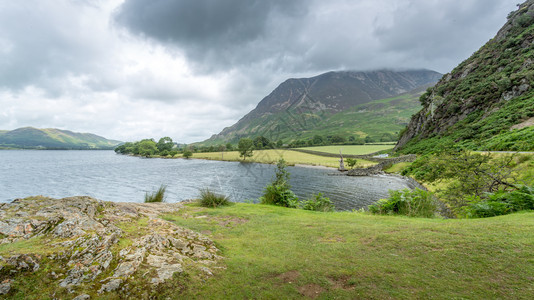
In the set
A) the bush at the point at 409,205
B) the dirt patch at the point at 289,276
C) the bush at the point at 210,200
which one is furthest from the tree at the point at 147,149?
the dirt patch at the point at 289,276

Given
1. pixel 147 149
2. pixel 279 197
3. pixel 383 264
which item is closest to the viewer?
pixel 383 264

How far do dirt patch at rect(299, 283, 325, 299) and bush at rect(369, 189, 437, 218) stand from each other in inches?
362

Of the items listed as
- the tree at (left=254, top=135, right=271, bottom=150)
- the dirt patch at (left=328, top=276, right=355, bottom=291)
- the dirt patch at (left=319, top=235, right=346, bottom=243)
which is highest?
the tree at (left=254, top=135, right=271, bottom=150)

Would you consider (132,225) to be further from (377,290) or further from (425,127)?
(425,127)

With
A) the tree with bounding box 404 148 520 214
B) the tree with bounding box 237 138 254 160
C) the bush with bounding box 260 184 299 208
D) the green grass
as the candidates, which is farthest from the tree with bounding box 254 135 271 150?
the green grass

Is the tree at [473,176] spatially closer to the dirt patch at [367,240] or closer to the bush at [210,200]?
the dirt patch at [367,240]

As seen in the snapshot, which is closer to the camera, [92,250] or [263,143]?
[92,250]

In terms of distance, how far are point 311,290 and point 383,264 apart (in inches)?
66.9

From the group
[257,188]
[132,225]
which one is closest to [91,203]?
[132,225]

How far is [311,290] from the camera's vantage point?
353 centimetres

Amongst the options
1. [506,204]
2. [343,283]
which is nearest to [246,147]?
[506,204]

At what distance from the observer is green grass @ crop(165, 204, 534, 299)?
10.9 ft

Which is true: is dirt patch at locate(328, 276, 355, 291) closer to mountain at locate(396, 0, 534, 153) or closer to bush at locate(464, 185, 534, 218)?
bush at locate(464, 185, 534, 218)

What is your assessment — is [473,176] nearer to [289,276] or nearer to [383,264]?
[383,264]
